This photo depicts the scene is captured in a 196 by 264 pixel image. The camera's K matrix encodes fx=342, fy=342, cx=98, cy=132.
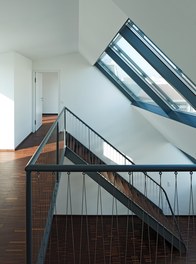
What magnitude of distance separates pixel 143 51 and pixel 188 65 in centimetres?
183

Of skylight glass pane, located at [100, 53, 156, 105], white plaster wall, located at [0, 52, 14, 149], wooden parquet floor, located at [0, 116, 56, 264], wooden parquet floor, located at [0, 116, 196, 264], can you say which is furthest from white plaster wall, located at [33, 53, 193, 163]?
wooden parquet floor, located at [0, 116, 56, 264]

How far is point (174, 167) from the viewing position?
1.95 metres

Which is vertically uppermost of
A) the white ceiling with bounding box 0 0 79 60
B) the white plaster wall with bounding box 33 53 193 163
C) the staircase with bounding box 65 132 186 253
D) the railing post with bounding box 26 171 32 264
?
the white ceiling with bounding box 0 0 79 60

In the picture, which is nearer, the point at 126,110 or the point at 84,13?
the point at 84,13

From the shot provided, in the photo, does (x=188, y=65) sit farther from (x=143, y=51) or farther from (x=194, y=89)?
(x=143, y=51)

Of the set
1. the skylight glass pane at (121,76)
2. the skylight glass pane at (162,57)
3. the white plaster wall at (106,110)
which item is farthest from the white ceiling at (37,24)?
the white plaster wall at (106,110)

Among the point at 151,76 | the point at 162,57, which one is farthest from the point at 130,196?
the point at 162,57

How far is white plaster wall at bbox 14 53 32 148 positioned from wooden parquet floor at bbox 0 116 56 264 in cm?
67

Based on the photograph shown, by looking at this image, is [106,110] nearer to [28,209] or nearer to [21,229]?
[21,229]

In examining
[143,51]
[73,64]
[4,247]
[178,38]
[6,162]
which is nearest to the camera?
[178,38]

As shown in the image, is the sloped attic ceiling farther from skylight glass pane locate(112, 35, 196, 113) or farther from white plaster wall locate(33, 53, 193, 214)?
white plaster wall locate(33, 53, 193, 214)

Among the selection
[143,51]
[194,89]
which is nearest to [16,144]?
[143,51]

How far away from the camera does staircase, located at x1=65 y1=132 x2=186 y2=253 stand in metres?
6.17

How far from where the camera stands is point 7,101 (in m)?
7.18
